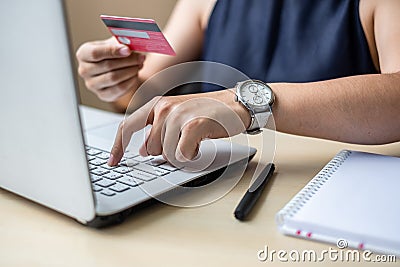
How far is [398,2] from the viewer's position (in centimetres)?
104

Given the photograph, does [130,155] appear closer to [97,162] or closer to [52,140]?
[97,162]

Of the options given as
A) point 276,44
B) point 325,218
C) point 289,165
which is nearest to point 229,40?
point 276,44

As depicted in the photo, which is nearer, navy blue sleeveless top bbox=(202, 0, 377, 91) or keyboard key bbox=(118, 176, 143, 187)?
keyboard key bbox=(118, 176, 143, 187)

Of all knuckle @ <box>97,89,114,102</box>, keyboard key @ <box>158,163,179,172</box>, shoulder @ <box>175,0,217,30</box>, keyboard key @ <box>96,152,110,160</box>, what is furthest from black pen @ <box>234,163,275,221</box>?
shoulder @ <box>175,0,217,30</box>

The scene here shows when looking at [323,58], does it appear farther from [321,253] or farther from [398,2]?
[321,253]

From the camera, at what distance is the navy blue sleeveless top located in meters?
1.17

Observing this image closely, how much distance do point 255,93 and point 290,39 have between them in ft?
1.58

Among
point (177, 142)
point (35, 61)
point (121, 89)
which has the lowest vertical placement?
point (121, 89)

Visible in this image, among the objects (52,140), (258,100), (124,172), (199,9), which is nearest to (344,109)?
(258,100)

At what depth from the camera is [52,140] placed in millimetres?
540

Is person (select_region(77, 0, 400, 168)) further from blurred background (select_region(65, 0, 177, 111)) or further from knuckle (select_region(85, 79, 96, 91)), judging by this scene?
blurred background (select_region(65, 0, 177, 111))

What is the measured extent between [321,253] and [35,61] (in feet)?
1.10

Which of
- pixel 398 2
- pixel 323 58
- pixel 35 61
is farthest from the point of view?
pixel 323 58

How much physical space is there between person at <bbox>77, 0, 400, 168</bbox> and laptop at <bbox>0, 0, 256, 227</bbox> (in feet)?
0.25
